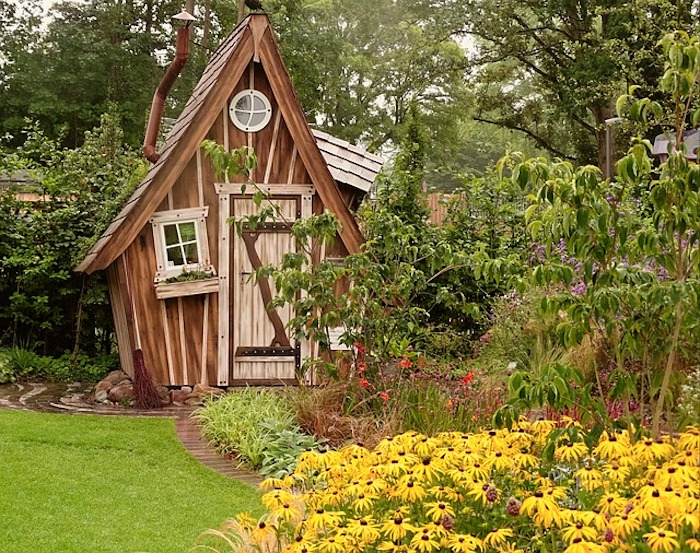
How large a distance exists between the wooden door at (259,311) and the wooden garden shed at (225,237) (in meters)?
0.01

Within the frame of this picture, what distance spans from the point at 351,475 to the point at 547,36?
74.4 ft

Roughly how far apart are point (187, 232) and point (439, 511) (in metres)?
6.89

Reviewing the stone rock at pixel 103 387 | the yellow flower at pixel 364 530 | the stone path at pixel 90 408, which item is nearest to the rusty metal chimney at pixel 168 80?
the stone rock at pixel 103 387

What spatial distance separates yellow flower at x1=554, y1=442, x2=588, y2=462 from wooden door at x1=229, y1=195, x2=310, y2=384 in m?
6.13

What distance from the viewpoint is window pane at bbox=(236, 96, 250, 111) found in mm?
9539

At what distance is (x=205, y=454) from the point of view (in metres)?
7.09

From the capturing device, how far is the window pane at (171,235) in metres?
9.35

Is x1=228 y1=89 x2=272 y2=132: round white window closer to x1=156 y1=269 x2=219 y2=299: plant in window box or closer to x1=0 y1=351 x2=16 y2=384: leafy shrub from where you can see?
x1=156 y1=269 x2=219 y2=299: plant in window box

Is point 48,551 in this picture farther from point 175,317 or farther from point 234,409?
point 175,317

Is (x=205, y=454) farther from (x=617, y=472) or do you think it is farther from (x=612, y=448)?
(x=617, y=472)

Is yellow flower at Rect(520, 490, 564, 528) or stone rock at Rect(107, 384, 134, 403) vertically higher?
yellow flower at Rect(520, 490, 564, 528)

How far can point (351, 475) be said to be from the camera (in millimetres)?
3494

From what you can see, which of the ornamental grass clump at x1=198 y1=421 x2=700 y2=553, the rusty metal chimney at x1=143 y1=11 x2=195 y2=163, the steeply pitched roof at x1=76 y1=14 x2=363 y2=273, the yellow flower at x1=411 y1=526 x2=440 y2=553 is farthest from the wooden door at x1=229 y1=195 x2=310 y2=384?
the yellow flower at x1=411 y1=526 x2=440 y2=553

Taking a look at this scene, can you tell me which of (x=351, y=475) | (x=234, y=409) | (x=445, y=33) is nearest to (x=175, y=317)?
(x=234, y=409)
